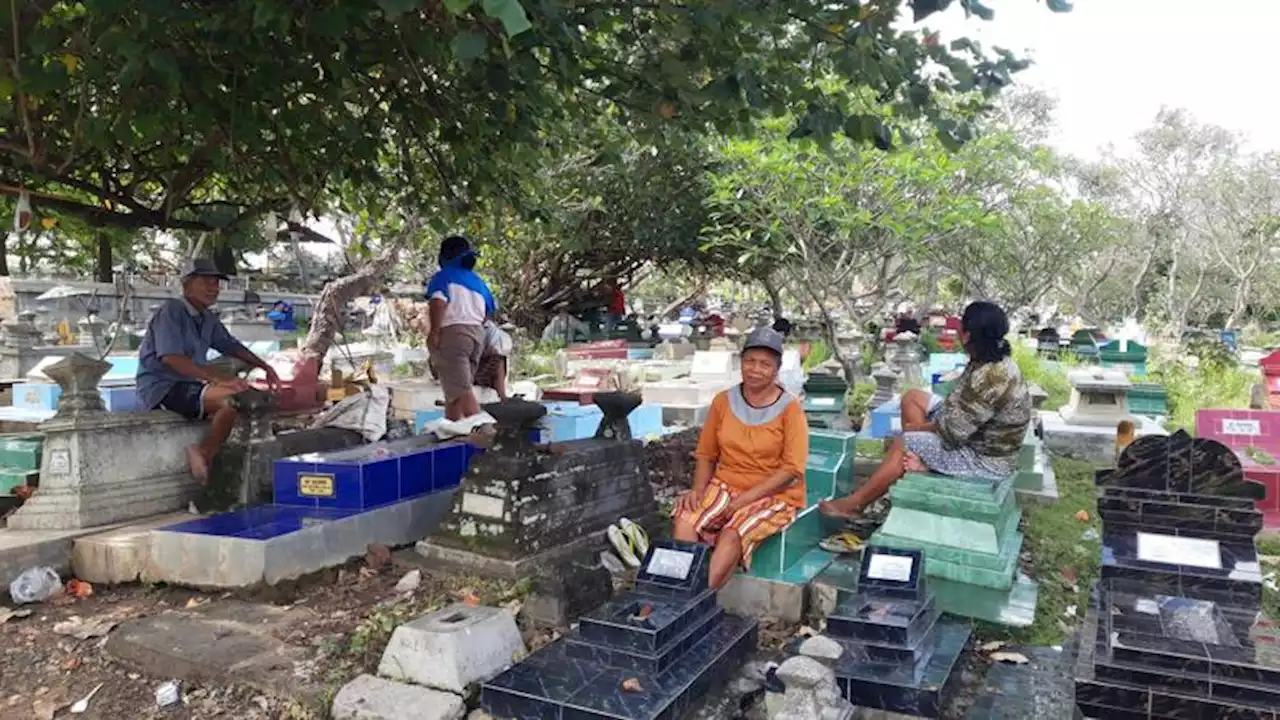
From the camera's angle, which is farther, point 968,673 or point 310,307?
point 310,307

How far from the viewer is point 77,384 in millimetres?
4934

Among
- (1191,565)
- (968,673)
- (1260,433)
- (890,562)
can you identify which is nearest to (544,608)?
(890,562)

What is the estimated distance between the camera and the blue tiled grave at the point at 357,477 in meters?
4.92

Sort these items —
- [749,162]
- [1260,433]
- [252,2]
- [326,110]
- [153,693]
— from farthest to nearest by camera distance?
[749,162] → [1260,433] → [326,110] → [153,693] → [252,2]

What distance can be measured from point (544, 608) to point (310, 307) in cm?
2508

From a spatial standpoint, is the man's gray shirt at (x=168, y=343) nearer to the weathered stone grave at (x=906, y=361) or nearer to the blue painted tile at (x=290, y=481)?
the blue painted tile at (x=290, y=481)

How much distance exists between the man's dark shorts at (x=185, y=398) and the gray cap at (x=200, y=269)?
2.26 feet

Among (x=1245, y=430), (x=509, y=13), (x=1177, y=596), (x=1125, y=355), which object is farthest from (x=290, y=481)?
(x=1125, y=355)

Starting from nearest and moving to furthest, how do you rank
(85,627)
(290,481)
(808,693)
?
(808,693) → (85,627) → (290,481)

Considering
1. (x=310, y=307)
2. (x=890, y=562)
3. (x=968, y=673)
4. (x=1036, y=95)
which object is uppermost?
(x=1036, y=95)

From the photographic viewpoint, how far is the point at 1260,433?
667 cm

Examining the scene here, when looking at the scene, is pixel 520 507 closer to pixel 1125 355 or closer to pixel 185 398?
pixel 185 398

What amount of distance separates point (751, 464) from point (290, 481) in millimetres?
2746

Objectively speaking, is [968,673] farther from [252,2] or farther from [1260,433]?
[1260,433]
